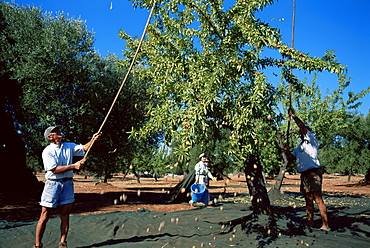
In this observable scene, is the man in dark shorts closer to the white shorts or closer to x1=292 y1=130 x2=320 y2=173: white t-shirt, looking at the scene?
x1=292 y1=130 x2=320 y2=173: white t-shirt

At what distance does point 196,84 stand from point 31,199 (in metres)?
12.6

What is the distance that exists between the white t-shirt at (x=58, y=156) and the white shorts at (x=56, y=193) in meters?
0.13

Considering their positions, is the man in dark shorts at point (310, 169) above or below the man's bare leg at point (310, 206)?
above

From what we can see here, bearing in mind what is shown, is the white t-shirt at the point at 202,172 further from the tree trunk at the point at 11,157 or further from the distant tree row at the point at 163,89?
the tree trunk at the point at 11,157

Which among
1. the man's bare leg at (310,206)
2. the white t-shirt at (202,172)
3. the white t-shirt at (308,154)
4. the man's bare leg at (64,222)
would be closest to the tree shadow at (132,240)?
the man's bare leg at (64,222)

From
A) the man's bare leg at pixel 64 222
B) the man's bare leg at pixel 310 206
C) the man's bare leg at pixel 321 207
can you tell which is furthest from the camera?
the man's bare leg at pixel 310 206

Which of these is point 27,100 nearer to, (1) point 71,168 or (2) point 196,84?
(1) point 71,168

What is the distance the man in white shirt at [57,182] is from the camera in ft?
16.6

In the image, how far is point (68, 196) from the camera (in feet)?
17.5

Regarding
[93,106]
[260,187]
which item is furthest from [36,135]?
[260,187]

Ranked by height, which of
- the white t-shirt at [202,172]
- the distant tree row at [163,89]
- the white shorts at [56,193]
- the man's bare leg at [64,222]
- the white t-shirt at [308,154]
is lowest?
the man's bare leg at [64,222]

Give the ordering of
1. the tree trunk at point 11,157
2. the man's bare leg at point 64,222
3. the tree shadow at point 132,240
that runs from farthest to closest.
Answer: the tree trunk at point 11,157, the tree shadow at point 132,240, the man's bare leg at point 64,222

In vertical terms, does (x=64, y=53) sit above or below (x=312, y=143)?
above

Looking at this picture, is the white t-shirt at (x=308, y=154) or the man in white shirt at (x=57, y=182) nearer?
the man in white shirt at (x=57, y=182)
